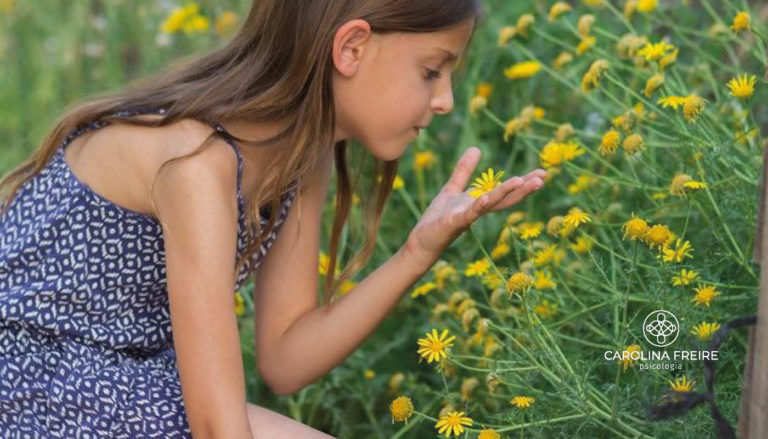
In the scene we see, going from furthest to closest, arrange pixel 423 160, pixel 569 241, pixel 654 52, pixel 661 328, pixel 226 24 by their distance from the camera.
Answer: pixel 226 24 → pixel 423 160 → pixel 569 241 → pixel 654 52 → pixel 661 328

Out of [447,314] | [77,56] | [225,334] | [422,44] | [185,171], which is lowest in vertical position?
[77,56]

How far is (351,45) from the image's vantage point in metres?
1.64

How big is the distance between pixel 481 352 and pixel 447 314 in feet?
0.53

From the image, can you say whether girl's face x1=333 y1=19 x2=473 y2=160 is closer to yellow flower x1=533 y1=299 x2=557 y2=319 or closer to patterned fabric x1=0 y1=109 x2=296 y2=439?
patterned fabric x1=0 y1=109 x2=296 y2=439

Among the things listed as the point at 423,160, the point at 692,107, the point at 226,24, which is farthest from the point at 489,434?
the point at 226,24

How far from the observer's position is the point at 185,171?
5.25 ft

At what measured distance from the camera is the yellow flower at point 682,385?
57.1 inches

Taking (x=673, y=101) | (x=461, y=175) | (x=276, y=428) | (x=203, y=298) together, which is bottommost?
(x=276, y=428)

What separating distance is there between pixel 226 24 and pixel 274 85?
131cm

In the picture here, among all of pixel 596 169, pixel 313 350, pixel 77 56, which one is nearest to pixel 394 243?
pixel 596 169

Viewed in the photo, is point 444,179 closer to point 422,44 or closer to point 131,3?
point 422,44

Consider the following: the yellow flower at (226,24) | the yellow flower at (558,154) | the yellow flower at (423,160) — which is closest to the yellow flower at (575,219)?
the yellow flower at (558,154)

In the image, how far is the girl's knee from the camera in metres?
1.72

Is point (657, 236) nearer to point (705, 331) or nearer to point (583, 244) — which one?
point (705, 331)
